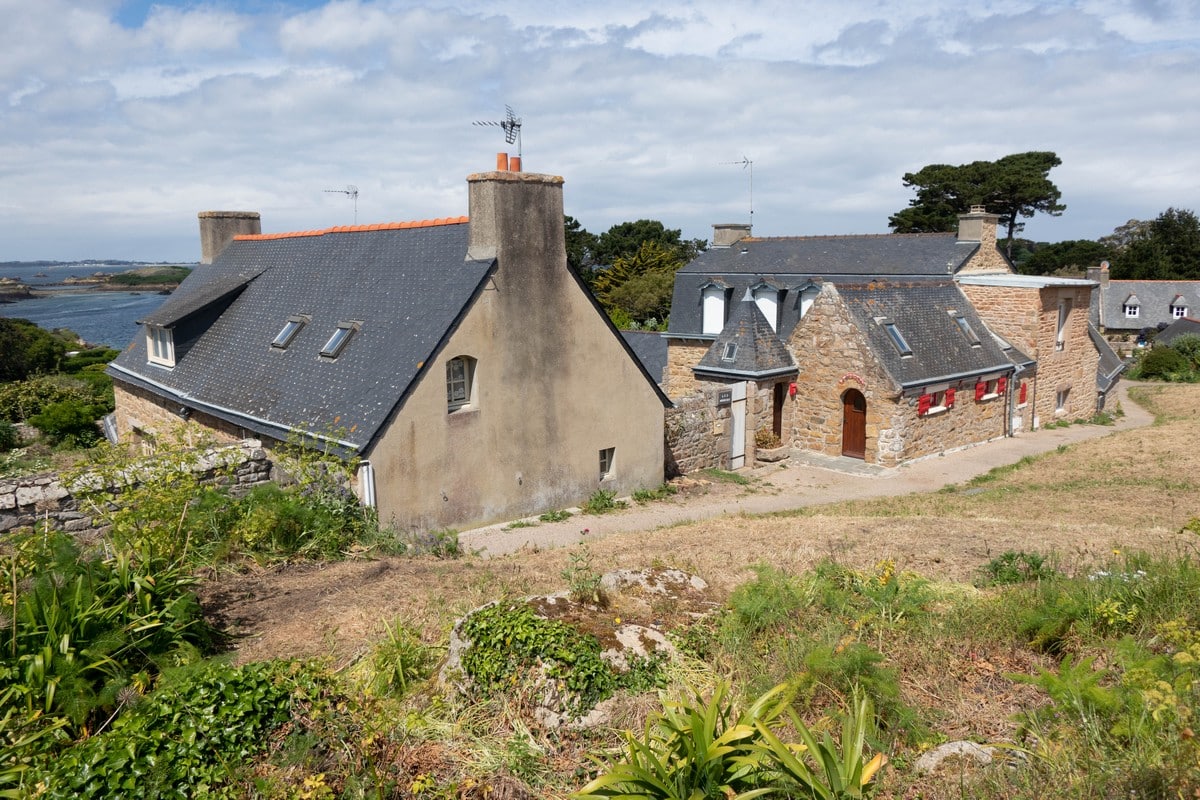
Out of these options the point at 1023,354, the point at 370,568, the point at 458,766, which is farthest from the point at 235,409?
the point at 1023,354

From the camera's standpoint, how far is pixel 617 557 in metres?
9.46

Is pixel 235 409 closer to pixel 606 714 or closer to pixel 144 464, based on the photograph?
pixel 144 464

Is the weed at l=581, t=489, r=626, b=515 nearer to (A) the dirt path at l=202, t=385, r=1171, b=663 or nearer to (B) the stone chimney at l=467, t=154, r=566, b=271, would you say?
(A) the dirt path at l=202, t=385, r=1171, b=663

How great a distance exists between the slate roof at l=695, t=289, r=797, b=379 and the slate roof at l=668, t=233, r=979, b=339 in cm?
549

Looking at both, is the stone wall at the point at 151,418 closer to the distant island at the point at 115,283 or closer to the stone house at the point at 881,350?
the stone house at the point at 881,350

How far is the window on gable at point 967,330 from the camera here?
23.9 m

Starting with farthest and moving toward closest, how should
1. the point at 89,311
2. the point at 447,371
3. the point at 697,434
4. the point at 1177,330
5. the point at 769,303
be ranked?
the point at 89,311
the point at 1177,330
the point at 769,303
the point at 697,434
the point at 447,371

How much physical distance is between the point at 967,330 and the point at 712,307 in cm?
849

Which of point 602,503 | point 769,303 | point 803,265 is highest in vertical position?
point 803,265

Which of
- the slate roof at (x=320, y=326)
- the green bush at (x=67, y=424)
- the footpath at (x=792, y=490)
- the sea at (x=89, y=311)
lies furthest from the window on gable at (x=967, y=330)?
the sea at (x=89, y=311)

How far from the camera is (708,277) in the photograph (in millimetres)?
30469

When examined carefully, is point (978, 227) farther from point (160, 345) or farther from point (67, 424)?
point (67, 424)

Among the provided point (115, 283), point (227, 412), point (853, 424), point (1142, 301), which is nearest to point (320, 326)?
point (227, 412)

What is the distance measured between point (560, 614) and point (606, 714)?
1166 millimetres
